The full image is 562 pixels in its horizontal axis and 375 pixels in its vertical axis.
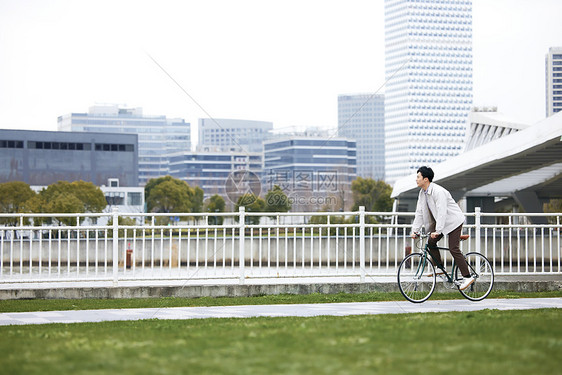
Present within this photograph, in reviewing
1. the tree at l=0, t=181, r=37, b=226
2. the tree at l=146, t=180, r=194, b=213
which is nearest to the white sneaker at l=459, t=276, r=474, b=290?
the tree at l=0, t=181, r=37, b=226

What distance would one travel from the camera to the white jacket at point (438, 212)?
31.6 feet

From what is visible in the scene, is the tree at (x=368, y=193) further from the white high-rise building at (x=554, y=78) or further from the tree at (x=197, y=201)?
the white high-rise building at (x=554, y=78)

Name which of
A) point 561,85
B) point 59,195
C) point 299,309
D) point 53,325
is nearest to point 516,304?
point 299,309

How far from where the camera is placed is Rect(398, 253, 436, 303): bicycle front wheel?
981 cm

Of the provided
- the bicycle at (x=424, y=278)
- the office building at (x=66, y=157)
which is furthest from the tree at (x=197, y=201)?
the bicycle at (x=424, y=278)

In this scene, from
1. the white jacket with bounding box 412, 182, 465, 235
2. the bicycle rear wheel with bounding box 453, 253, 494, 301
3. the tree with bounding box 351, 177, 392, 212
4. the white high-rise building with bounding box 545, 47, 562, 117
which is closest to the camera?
the white jacket with bounding box 412, 182, 465, 235

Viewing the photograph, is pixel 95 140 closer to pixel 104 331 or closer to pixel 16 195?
pixel 16 195

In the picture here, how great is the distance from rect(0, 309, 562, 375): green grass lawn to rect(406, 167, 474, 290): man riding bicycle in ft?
8.43

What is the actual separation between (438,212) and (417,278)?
0.92 metres

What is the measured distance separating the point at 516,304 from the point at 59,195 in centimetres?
5543

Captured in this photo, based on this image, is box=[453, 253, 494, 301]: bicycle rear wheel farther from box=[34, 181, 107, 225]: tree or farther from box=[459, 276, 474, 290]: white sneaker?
box=[34, 181, 107, 225]: tree

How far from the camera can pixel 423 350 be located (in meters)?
5.15

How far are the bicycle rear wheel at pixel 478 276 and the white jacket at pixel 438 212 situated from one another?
62 centimetres

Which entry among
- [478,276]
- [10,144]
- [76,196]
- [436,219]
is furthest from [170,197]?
[436,219]
